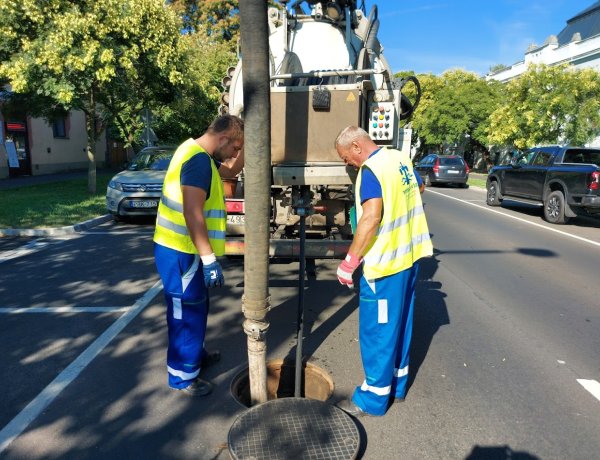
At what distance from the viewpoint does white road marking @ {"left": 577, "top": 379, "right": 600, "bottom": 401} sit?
3391 mm

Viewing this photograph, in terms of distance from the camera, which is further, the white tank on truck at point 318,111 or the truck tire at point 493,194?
the truck tire at point 493,194

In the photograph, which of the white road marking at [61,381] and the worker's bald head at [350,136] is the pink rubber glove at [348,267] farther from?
the white road marking at [61,381]

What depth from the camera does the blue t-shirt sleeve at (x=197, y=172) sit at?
2939 millimetres

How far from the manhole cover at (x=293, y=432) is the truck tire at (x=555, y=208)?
10.2m

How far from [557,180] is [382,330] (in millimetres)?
10429

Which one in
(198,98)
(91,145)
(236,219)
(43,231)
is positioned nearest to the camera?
(236,219)

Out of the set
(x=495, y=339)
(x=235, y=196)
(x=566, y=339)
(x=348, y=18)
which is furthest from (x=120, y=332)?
(x=348, y=18)

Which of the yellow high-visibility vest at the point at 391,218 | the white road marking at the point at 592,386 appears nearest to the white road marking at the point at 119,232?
the yellow high-visibility vest at the point at 391,218

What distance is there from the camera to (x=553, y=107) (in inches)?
793

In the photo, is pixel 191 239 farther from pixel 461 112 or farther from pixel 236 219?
pixel 461 112

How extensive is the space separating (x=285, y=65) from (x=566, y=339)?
4371mm

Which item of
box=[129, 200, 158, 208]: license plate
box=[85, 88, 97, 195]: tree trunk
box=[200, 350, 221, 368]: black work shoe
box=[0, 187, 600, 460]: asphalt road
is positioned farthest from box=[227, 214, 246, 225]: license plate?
box=[85, 88, 97, 195]: tree trunk

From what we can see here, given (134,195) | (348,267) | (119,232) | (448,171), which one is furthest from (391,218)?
(448,171)

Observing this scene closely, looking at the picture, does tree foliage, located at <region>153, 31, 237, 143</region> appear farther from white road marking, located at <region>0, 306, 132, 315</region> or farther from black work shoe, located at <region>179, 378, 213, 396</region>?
black work shoe, located at <region>179, 378, 213, 396</region>
